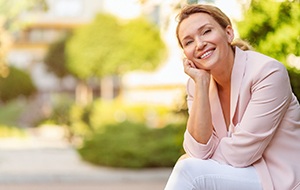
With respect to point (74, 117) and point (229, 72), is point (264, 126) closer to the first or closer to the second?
point (229, 72)

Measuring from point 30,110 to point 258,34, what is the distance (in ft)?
70.6

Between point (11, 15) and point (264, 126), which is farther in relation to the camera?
point (11, 15)

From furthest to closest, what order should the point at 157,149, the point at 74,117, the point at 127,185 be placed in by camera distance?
the point at 74,117
the point at 157,149
the point at 127,185

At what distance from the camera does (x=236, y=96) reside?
2209 millimetres

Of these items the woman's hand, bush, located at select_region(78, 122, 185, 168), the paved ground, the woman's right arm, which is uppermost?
the woman's hand

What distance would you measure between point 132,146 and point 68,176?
3.78 ft

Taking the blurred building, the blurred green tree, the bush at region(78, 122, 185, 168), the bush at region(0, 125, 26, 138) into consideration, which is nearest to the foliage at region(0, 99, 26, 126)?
the bush at region(0, 125, 26, 138)

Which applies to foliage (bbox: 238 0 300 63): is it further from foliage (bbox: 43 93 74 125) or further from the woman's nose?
foliage (bbox: 43 93 74 125)

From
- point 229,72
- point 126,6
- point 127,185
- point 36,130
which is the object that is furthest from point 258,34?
point 126,6

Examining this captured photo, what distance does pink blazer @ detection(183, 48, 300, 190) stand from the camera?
212cm

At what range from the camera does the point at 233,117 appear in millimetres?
2246

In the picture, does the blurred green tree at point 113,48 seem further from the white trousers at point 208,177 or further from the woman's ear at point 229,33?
the white trousers at point 208,177

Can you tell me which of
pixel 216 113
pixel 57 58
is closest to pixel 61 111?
pixel 216 113

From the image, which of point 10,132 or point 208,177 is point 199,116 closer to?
point 208,177
